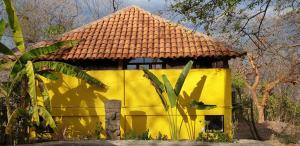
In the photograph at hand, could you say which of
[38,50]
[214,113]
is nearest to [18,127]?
[38,50]

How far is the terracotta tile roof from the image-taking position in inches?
634

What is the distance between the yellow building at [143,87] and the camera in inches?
641

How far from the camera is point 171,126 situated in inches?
639

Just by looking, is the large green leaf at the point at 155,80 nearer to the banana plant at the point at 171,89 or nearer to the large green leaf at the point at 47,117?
the banana plant at the point at 171,89

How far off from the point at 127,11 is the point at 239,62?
9.10 metres

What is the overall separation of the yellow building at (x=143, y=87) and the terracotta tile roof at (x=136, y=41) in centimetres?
3

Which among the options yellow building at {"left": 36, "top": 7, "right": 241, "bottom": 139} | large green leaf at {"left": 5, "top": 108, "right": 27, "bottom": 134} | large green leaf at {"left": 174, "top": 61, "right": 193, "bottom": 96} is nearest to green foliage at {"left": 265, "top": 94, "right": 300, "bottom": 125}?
yellow building at {"left": 36, "top": 7, "right": 241, "bottom": 139}

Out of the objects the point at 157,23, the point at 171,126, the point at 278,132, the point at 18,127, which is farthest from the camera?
the point at 278,132

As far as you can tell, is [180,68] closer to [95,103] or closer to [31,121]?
[95,103]

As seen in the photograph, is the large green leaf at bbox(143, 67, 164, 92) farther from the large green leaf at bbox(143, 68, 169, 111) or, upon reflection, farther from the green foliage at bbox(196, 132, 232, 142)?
the green foliage at bbox(196, 132, 232, 142)

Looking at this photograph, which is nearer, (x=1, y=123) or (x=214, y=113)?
(x=1, y=123)

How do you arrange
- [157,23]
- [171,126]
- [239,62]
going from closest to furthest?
[171,126] → [157,23] → [239,62]

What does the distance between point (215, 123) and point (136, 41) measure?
405 cm

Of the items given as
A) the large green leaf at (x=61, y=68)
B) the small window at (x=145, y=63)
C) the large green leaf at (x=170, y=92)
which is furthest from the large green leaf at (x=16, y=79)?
the large green leaf at (x=170, y=92)
